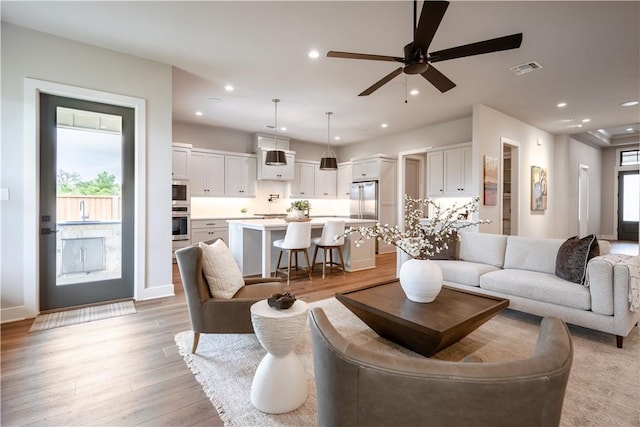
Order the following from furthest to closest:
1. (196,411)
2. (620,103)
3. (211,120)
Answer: (211,120) → (620,103) → (196,411)

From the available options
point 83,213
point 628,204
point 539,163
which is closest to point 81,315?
point 83,213

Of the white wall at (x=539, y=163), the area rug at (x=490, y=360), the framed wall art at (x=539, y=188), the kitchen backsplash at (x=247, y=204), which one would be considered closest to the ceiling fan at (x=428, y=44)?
the area rug at (x=490, y=360)

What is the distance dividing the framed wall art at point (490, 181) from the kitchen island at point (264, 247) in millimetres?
2116

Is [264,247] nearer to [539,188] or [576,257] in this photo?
[576,257]

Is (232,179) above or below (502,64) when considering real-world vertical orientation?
below

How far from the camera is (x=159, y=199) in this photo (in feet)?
12.3

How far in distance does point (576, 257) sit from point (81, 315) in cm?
491

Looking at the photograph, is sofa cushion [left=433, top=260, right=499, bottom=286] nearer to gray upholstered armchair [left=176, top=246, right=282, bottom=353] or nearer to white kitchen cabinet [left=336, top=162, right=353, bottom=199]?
gray upholstered armchair [left=176, top=246, right=282, bottom=353]

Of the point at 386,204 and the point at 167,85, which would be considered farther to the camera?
the point at 386,204

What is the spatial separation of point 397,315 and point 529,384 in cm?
141

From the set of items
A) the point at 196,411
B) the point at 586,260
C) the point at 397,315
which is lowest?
the point at 196,411

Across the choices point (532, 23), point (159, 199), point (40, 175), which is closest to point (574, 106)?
point (532, 23)

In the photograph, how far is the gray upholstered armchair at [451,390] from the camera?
2.28ft

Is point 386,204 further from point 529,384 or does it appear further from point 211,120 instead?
point 529,384
